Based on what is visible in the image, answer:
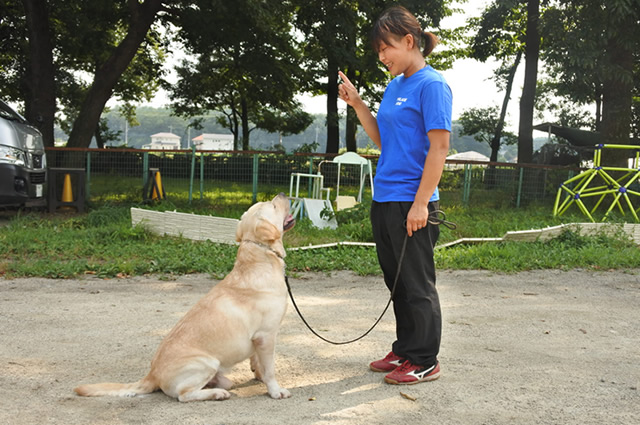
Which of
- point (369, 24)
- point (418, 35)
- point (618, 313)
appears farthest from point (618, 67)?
point (418, 35)

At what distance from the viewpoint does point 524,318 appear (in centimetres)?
568

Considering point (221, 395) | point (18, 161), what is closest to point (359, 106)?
point (221, 395)

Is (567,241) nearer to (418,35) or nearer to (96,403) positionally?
(418,35)

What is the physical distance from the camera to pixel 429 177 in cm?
353

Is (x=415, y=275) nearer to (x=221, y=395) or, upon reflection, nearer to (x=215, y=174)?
(x=221, y=395)

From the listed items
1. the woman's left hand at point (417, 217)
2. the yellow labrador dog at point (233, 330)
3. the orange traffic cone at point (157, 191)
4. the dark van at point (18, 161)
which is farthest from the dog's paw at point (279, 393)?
the orange traffic cone at point (157, 191)

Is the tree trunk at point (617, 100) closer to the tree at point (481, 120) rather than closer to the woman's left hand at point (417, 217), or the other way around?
the woman's left hand at point (417, 217)

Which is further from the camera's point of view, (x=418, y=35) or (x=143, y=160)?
(x=143, y=160)

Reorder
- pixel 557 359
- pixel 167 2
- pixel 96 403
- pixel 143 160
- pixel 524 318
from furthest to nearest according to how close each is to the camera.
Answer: pixel 167 2, pixel 143 160, pixel 524 318, pixel 557 359, pixel 96 403

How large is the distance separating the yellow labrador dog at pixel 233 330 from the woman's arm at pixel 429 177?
2.65ft

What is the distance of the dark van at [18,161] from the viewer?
10.4m

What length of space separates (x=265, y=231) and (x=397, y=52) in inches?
54.1

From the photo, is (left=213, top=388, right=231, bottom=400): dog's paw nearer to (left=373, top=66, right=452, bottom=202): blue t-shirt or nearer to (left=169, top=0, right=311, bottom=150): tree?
(left=373, top=66, right=452, bottom=202): blue t-shirt

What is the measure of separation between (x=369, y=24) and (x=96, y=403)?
19.2 m
